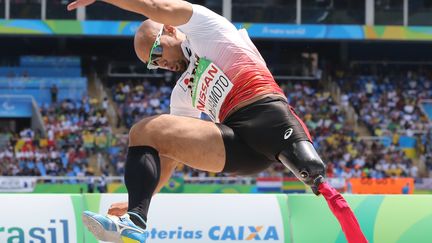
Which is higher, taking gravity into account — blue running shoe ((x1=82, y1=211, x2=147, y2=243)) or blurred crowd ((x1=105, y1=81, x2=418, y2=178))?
blue running shoe ((x1=82, y1=211, x2=147, y2=243))

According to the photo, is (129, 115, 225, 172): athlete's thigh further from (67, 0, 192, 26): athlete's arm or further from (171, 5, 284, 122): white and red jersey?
(67, 0, 192, 26): athlete's arm

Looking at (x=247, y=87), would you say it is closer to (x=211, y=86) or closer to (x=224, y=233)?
(x=211, y=86)

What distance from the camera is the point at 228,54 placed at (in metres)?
3.92

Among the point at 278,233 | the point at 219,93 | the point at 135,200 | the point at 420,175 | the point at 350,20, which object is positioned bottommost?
the point at 420,175

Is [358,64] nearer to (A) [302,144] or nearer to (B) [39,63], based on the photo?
(B) [39,63]

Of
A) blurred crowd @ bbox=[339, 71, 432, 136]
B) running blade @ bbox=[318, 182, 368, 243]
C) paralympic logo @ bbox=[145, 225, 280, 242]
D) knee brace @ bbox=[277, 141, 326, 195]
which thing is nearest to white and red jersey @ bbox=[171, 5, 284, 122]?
knee brace @ bbox=[277, 141, 326, 195]

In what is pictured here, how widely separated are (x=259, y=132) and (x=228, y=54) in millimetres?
466

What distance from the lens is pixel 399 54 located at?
105 feet

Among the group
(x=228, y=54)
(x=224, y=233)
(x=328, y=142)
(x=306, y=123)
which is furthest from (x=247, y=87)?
(x=306, y=123)

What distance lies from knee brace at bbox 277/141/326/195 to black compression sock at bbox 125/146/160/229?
0.64 metres

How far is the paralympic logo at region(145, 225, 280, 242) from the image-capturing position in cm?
529

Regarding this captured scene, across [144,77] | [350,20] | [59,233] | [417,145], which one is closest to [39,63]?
[144,77]

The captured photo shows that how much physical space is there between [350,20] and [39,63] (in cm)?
1226

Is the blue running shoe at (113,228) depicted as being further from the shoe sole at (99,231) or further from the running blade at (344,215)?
the running blade at (344,215)
